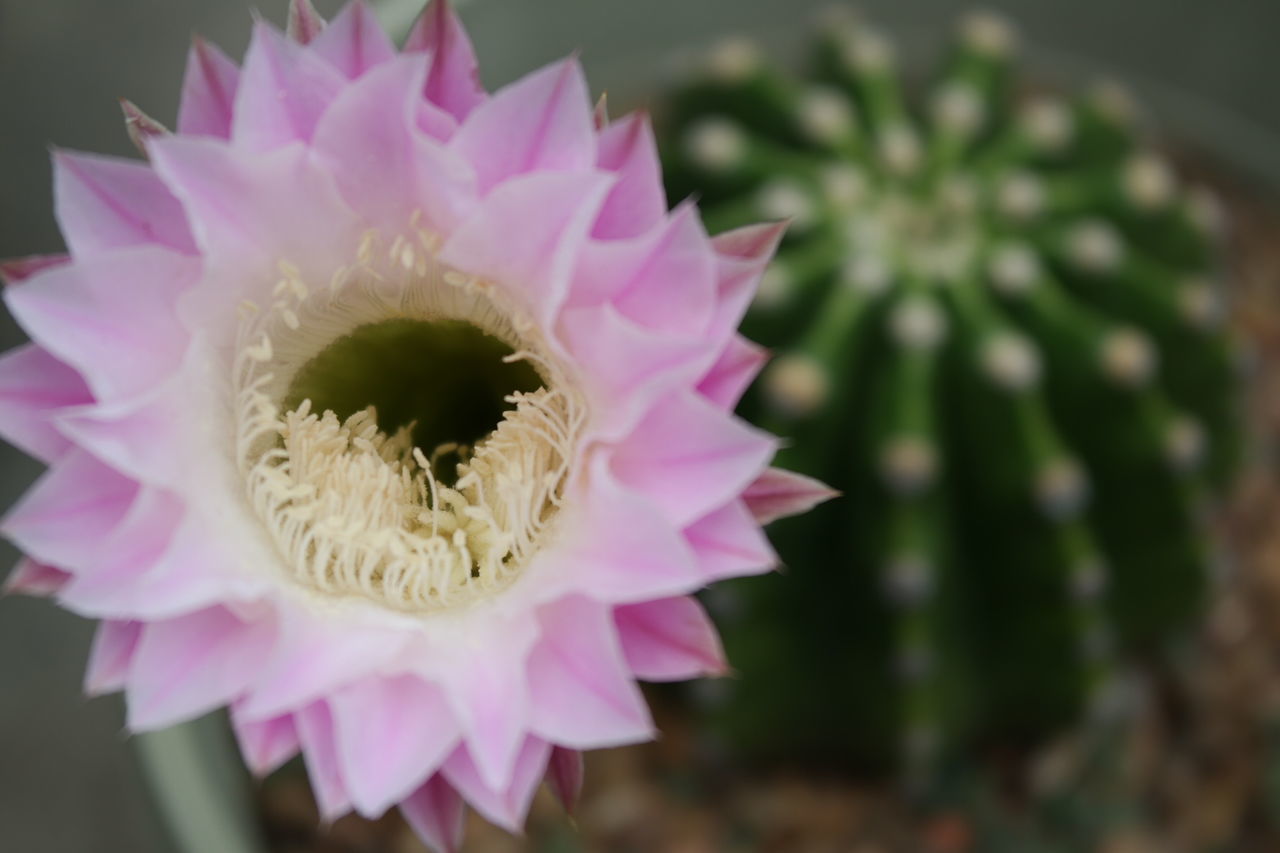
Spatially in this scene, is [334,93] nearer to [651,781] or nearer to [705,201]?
[705,201]

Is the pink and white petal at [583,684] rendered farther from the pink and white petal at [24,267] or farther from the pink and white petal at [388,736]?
the pink and white petal at [24,267]

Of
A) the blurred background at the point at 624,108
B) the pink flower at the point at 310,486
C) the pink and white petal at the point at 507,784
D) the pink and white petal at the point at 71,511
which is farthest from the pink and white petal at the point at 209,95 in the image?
the blurred background at the point at 624,108

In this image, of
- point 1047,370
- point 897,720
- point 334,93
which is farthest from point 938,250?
point 334,93

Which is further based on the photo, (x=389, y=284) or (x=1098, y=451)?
(x=1098, y=451)

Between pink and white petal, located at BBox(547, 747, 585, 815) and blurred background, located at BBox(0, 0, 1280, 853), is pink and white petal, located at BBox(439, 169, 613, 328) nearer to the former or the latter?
pink and white petal, located at BBox(547, 747, 585, 815)

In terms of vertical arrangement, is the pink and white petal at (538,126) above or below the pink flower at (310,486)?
above
